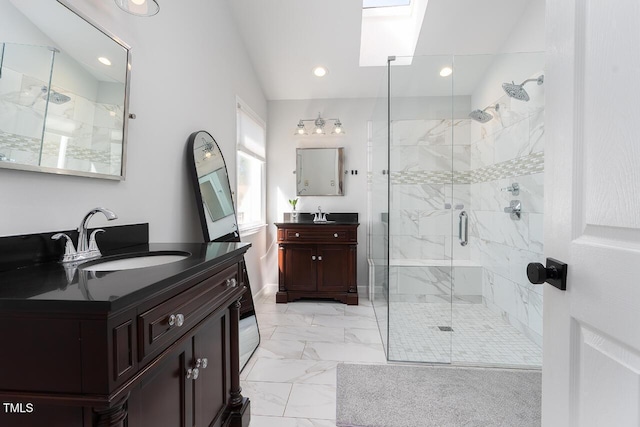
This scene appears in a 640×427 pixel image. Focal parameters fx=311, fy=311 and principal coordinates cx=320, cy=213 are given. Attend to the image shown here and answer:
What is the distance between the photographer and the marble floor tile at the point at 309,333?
2.61 meters

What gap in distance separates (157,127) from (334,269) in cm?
238

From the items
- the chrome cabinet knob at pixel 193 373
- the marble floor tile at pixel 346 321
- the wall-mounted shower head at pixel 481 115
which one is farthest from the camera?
the wall-mounted shower head at pixel 481 115

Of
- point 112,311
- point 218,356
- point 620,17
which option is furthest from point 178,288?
point 620,17

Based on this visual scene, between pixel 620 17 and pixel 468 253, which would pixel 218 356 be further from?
pixel 468 253

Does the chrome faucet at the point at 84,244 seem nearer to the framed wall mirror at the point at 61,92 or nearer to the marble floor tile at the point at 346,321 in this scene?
the framed wall mirror at the point at 61,92

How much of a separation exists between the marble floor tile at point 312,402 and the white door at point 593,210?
3.94 ft

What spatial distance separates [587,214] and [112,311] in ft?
3.21

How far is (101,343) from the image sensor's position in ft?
2.10

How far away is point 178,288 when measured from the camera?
925mm

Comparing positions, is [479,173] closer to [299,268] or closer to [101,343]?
[299,268]

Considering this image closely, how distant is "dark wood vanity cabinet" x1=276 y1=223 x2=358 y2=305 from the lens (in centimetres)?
353

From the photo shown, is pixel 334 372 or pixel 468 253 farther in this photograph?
pixel 468 253

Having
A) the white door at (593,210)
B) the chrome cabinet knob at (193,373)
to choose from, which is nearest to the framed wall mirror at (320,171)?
the chrome cabinet knob at (193,373)

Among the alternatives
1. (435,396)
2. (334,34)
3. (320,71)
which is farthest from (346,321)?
(334,34)
